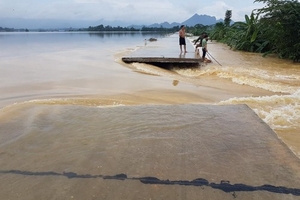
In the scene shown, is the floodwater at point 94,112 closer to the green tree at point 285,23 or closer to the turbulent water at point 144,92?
the turbulent water at point 144,92

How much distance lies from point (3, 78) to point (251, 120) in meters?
8.45

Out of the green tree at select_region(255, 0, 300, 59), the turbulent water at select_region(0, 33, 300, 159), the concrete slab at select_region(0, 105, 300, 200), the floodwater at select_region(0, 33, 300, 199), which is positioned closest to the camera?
the concrete slab at select_region(0, 105, 300, 200)

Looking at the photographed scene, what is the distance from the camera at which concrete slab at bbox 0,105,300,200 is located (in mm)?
2371

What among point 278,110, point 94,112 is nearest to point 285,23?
point 278,110

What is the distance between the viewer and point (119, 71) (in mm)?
10555

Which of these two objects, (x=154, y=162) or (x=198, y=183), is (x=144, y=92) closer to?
(x=154, y=162)

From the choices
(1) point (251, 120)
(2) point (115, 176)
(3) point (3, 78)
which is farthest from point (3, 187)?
(3) point (3, 78)

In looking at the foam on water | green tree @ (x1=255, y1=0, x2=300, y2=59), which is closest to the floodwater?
the foam on water

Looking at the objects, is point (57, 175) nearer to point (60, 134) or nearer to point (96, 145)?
point (96, 145)

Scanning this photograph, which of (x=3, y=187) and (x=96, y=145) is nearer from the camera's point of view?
(x=3, y=187)

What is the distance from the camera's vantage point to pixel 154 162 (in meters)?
2.85

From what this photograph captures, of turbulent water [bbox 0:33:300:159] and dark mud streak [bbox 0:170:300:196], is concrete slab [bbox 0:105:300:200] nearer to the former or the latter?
dark mud streak [bbox 0:170:300:196]

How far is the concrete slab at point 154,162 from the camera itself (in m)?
2.37

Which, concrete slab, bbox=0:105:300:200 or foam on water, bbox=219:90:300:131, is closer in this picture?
concrete slab, bbox=0:105:300:200
